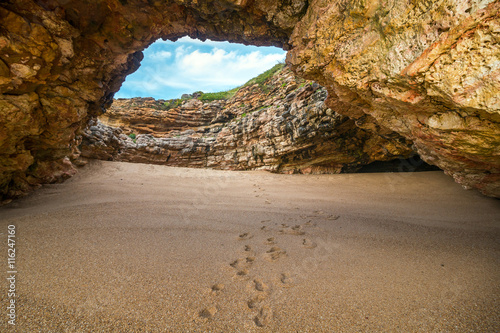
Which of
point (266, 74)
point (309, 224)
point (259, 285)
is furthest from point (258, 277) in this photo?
point (266, 74)

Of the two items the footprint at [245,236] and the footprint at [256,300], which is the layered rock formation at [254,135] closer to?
the footprint at [245,236]

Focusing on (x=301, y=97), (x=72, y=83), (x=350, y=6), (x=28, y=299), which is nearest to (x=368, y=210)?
(x=350, y=6)

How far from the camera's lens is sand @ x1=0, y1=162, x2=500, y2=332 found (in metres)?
1.48

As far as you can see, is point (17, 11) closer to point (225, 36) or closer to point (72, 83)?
point (72, 83)

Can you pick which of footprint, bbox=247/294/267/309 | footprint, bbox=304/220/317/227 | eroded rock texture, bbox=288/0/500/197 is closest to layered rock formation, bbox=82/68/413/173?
eroded rock texture, bbox=288/0/500/197

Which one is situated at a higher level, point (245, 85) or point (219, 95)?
point (245, 85)

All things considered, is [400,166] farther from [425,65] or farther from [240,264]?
[240,264]

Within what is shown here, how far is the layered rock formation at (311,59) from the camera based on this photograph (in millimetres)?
2090

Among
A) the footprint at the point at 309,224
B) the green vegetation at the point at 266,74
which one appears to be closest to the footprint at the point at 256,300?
the footprint at the point at 309,224

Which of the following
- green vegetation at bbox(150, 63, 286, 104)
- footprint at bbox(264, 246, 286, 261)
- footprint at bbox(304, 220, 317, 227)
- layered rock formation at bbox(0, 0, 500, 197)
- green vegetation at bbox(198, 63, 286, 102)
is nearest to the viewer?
layered rock formation at bbox(0, 0, 500, 197)

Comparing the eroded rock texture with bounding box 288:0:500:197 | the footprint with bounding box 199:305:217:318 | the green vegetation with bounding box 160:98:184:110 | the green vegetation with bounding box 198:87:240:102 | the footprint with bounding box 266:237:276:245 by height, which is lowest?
the footprint with bounding box 199:305:217:318

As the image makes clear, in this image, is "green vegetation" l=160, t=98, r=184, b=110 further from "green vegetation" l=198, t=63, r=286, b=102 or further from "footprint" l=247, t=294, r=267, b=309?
"footprint" l=247, t=294, r=267, b=309

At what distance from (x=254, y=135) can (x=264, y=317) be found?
10630mm

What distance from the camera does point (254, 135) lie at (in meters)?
11.7
